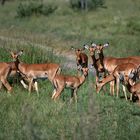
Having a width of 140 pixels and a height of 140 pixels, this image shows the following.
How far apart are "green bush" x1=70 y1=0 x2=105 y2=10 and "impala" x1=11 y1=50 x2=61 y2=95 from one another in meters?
23.0

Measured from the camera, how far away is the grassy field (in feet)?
31.7

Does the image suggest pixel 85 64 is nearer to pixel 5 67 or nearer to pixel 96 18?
pixel 5 67

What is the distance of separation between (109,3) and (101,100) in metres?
32.2

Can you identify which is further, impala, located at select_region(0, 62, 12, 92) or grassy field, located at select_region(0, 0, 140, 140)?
impala, located at select_region(0, 62, 12, 92)

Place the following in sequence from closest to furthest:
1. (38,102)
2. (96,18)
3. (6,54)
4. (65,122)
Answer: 1. (65,122)
2. (38,102)
3. (6,54)
4. (96,18)

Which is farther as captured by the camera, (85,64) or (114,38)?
(114,38)

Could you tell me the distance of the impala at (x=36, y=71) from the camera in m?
15.0

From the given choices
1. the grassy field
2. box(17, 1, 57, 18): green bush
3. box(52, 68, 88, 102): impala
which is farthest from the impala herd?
box(17, 1, 57, 18): green bush

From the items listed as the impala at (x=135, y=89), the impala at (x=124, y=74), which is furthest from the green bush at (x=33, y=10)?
the impala at (x=135, y=89)

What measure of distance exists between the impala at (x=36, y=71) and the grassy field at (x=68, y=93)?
1.04 feet

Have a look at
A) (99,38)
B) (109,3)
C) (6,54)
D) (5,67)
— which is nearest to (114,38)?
(99,38)

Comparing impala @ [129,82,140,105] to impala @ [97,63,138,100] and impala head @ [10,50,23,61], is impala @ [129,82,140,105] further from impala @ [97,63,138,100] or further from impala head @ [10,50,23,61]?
impala head @ [10,50,23,61]

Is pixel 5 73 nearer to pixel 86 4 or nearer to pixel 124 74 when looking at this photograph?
pixel 124 74

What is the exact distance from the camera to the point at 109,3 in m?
44.8
